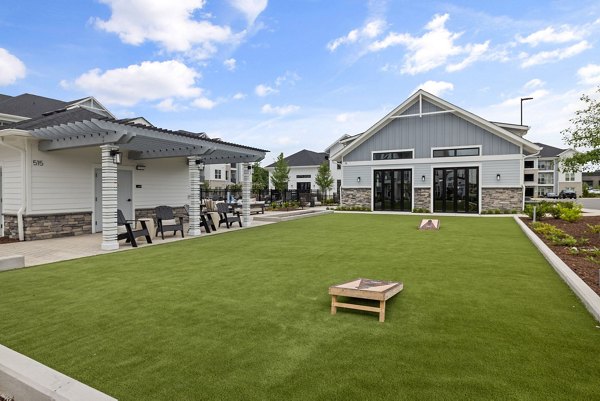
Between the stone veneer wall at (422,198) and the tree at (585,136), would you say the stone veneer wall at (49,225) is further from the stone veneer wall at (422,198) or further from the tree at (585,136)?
the stone veneer wall at (422,198)

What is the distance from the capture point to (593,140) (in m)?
8.91

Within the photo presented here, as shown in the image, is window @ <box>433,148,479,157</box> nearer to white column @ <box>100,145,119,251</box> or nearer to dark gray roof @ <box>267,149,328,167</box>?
white column @ <box>100,145,119,251</box>

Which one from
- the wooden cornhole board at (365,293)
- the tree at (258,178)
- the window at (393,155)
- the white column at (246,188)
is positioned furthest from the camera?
the tree at (258,178)

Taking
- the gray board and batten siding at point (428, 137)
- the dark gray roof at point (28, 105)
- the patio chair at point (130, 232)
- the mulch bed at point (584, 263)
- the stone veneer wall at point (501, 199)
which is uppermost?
the dark gray roof at point (28, 105)

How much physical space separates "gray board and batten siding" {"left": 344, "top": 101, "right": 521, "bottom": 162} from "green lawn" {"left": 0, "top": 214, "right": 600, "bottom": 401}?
14104 millimetres

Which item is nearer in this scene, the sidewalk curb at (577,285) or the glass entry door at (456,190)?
the sidewalk curb at (577,285)

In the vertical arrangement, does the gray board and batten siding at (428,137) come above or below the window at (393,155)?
above

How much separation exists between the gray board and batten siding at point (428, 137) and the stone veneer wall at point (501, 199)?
207 cm

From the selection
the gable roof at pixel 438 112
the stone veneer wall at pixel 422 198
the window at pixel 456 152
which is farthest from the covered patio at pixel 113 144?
the window at pixel 456 152

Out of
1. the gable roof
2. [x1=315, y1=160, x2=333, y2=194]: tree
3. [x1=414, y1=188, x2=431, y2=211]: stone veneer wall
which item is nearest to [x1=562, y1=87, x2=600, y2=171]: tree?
the gable roof

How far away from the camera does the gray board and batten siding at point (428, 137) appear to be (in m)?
18.7

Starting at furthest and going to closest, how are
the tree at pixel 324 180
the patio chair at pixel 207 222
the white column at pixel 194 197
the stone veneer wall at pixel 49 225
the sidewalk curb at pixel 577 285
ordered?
the tree at pixel 324 180
the patio chair at pixel 207 222
the white column at pixel 194 197
the stone veneer wall at pixel 49 225
the sidewalk curb at pixel 577 285

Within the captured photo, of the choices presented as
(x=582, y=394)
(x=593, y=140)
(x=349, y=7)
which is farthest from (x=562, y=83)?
(x=582, y=394)

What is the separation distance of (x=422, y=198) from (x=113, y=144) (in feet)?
55.7
